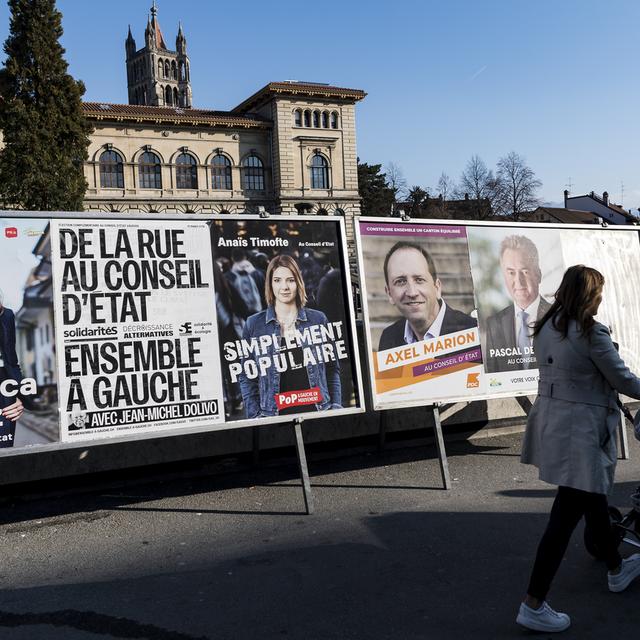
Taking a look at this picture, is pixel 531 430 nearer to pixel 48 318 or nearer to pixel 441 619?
pixel 441 619

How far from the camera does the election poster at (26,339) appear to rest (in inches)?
189

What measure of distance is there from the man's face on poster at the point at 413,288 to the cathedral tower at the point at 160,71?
128m

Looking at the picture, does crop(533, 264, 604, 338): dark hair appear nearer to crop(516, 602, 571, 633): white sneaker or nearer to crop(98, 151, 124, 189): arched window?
crop(516, 602, 571, 633): white sneaker

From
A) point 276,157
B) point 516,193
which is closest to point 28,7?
point 276,157

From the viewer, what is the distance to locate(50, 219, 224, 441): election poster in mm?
4980

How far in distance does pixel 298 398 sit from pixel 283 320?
0.64 meters

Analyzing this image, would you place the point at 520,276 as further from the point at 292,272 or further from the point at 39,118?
the point at 39,118

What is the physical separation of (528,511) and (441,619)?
1944 millimetres

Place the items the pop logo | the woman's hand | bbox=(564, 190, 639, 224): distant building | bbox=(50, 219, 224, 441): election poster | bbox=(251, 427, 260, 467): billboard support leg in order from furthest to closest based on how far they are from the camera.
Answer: bbox=(564, 190, 639, 224): distant building < bbox=(251, 427, 260, 467): billboard support leg < the pop logo < bbox=(50, 219, 224, 441): election poster < the woman's hand

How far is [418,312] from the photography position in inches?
240

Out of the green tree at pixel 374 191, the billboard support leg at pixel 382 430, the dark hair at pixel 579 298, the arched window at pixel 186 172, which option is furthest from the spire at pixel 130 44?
the dark hair at pixel 579 298

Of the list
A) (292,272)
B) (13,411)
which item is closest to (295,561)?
(13,411)

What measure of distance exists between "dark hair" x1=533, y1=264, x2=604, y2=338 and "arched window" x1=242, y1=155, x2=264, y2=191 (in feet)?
211

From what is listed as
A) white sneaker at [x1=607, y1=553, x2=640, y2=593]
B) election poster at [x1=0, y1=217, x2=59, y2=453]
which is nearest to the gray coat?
white sneaker at [x1=607, y1=553, x2=640, y2=593]
